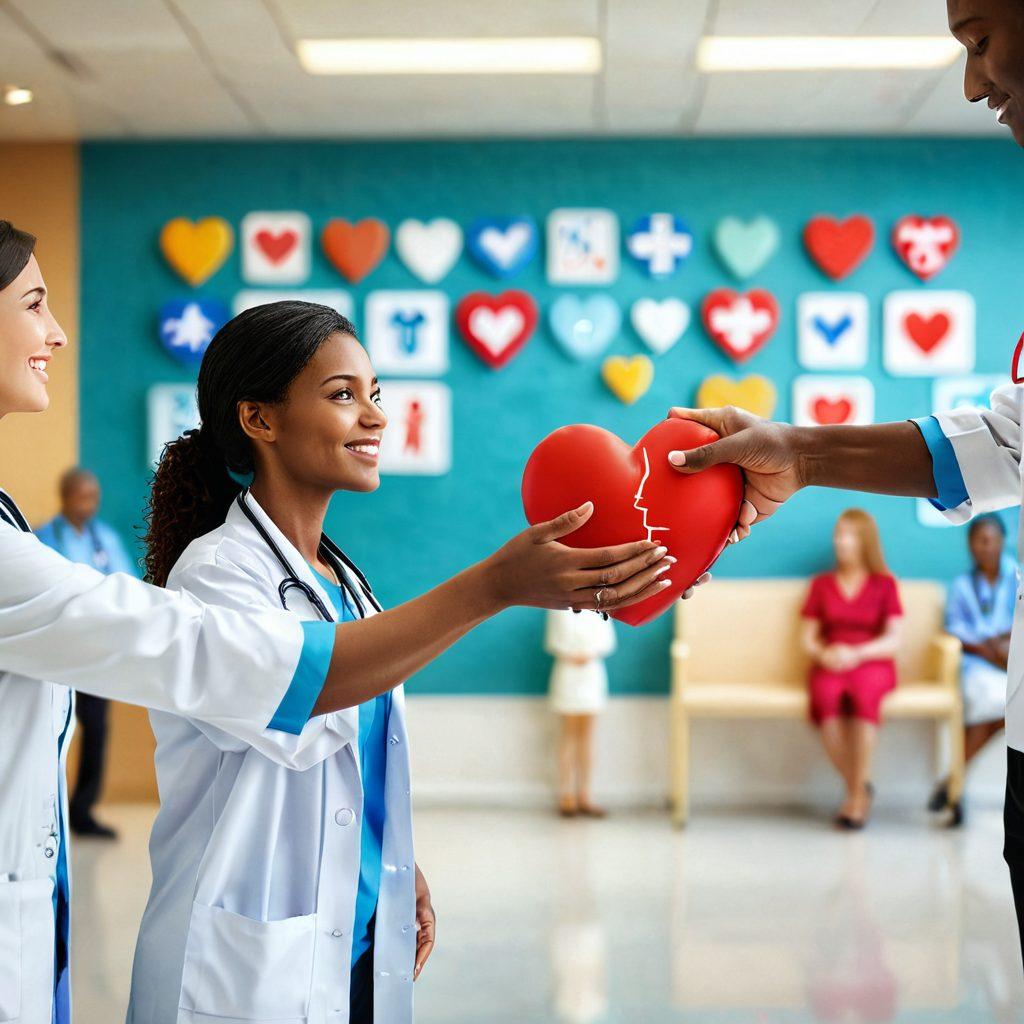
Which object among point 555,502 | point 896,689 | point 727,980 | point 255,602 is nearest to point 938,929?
point 727,980

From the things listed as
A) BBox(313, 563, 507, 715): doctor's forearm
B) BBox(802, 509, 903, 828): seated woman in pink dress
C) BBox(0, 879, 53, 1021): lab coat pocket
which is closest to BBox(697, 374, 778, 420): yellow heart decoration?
BBox(802, 509, 903, 828): seated woman in pink dress

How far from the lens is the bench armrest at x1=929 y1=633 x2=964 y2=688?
5070 mm

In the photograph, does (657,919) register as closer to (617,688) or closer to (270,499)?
(617,688)

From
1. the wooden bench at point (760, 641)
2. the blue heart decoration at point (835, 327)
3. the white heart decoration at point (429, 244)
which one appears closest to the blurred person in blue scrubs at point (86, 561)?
the white heart decoration at point (429, 244)

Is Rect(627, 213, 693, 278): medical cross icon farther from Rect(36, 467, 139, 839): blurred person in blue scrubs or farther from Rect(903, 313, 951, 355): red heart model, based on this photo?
Rect(36, 467, 139, 839): blurred person in blue scrubs

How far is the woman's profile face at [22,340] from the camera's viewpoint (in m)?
1.35

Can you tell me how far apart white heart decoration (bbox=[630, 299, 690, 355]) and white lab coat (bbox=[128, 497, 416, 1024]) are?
4282mm

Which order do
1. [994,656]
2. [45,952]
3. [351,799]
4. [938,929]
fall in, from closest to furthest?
[45,952]
[351,799]
[938,929]
[994,656]

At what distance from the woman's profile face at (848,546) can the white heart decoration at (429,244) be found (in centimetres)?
219

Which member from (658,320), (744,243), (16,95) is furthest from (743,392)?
(16,95)

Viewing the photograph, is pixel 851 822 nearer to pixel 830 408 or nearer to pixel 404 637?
pixel 830 408

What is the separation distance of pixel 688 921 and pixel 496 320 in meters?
2.86

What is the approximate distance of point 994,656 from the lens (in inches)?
203

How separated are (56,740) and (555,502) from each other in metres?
0.64
